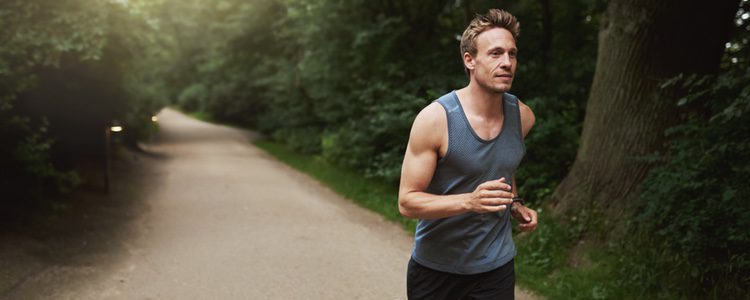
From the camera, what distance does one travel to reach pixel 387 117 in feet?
36.7

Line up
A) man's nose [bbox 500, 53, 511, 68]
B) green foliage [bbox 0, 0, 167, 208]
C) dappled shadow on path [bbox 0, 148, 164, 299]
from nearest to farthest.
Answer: man's nose [bbox 500, 53, 511, 68] < dappled shadow on path [bbox 0, 148, 164, 299] < green foliage [bbox 0, 0, 167, 208]

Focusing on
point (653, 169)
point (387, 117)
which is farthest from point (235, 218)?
point (653, 169)

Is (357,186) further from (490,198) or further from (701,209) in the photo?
(490,198)

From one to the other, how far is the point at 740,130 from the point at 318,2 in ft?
37.0

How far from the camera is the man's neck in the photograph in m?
2.22

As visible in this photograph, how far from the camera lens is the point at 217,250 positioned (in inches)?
280

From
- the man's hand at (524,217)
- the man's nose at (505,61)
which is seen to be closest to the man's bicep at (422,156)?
the man's nose at (505,61)

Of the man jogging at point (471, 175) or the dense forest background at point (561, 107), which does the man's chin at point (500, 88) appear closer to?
the man jogging at point (471, 175)

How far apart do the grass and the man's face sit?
611 centimetres

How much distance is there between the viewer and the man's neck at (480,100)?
2.22 meters

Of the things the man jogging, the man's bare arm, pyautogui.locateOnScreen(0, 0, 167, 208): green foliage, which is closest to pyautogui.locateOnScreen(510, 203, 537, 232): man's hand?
the man jogging

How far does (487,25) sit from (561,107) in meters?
8.19

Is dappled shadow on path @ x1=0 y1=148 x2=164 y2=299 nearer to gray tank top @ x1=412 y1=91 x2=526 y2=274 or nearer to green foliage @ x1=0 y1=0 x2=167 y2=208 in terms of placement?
green foliage @ x1=0 y1=0 x2=167 y2=208

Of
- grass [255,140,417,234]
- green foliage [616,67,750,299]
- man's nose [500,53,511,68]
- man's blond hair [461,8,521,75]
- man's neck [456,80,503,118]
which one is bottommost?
grass [255,140,417,234]
